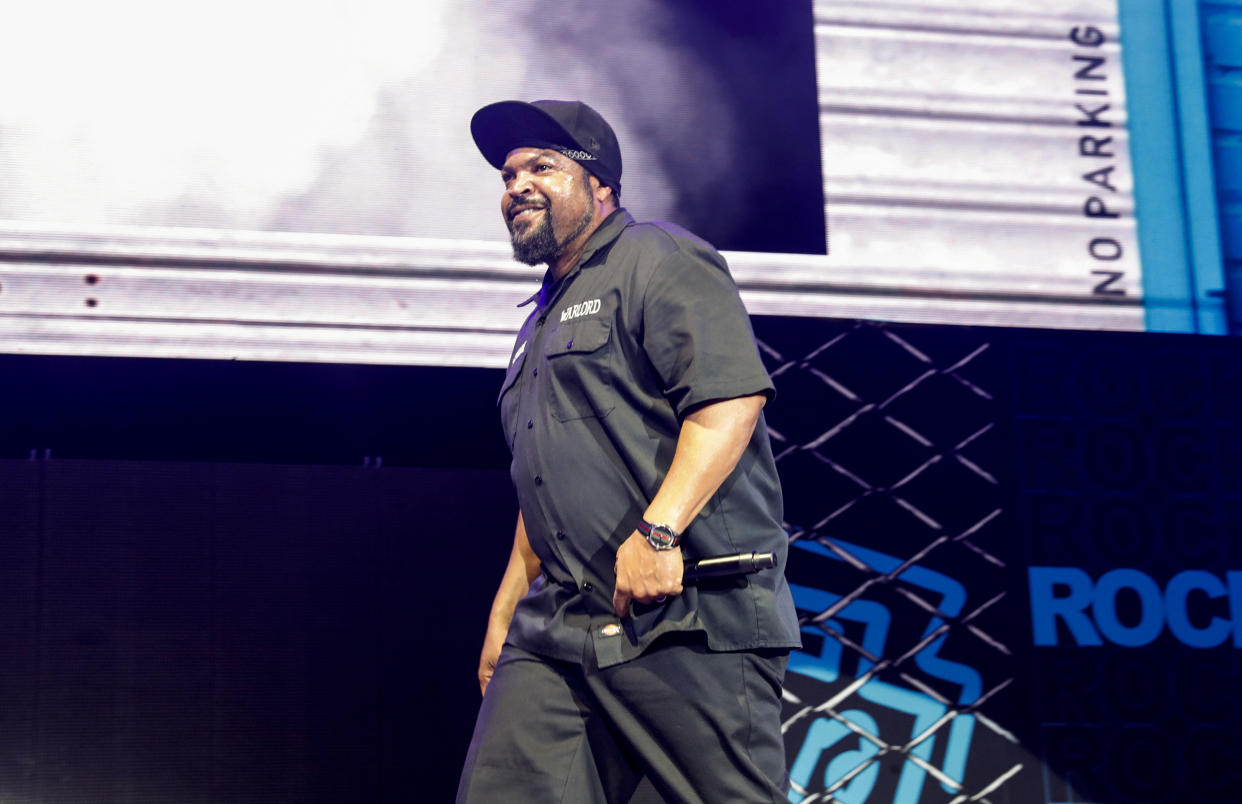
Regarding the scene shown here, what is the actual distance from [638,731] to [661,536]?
0.98 feet

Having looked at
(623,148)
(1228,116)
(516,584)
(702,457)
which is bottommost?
(516,584)

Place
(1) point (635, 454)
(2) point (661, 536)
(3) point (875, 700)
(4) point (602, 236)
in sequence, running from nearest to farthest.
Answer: (2) point (661, 536) < (1) point (635, 454) < (4) point (602, 236) < (3) point (875, 700)

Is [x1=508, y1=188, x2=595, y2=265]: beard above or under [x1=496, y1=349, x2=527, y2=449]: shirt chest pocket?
above

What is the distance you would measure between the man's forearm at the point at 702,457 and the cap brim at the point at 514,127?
632 mm

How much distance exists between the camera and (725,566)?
177 centimetres

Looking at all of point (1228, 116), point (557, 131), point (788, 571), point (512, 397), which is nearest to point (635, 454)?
point (512, 397)

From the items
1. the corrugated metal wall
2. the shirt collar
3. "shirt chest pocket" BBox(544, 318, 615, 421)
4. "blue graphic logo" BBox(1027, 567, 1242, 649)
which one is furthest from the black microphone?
the corrugated metal wall

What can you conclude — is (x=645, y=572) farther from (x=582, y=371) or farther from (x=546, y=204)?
(x=546, y=204)

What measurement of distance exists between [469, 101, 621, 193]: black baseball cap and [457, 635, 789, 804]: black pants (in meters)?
0.86

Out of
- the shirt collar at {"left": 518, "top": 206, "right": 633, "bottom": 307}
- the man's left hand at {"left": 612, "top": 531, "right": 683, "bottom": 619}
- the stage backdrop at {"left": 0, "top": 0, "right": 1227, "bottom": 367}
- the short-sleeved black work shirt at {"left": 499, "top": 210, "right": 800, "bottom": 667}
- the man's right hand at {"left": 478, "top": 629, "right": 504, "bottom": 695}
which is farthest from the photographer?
the stage backdrop at {"left": 0, "top": 0, "right": 1227, "bottom": 367}

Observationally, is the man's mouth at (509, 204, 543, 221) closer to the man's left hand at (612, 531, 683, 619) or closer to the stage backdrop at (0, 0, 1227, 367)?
the man's left hand at (612, 531, 683, 619)

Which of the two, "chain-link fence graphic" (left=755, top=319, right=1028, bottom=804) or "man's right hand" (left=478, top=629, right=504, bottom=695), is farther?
"chain-link fence graphic" (left=755, top=319, right=1028, bottom=804)

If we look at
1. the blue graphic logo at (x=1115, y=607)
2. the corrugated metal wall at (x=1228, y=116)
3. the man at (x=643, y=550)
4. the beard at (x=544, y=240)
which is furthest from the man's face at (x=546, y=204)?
the corrugated metal wall at (x=1228, y=116)

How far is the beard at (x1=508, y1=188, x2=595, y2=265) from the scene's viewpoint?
2.15 m
